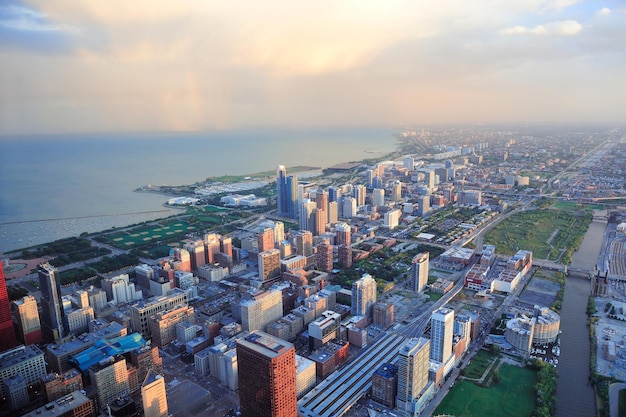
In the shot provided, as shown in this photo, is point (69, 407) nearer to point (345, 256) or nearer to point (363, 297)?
point (363, 297)

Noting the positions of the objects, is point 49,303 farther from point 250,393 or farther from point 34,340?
point 250,393

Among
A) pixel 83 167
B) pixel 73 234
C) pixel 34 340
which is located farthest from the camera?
pixel 83 167

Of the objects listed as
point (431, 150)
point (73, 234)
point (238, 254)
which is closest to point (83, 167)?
point (73, 234)

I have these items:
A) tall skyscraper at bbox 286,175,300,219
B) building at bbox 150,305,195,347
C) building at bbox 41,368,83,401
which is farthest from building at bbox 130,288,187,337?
tall skyscraper at bbox 286,175,300,219

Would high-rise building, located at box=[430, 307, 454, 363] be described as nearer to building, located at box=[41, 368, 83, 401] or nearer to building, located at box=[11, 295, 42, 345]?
building, located at box=[41, 368, 83, 401]

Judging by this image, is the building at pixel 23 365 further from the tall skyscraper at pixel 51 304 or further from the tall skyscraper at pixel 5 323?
the tall skyscraper at pixel 51 304

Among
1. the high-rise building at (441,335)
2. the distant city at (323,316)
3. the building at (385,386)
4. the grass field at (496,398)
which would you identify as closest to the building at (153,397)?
the distant city at (323,316)

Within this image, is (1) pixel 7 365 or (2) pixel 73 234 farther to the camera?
(2) pixel 73 234
